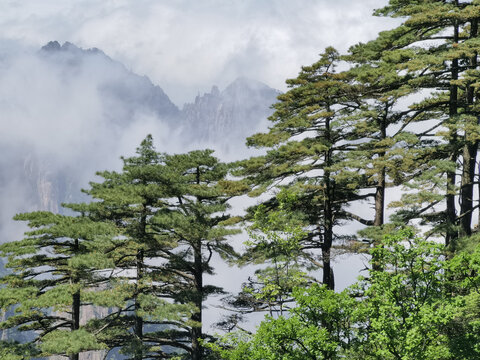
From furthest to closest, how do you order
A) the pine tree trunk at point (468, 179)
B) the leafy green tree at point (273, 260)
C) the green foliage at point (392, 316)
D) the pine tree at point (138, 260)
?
the pine tree at point (138, 260), the pine tree trunk at point (468, 179), the leafy green tree at point (273, 260), the green foliage at point (392, 316)

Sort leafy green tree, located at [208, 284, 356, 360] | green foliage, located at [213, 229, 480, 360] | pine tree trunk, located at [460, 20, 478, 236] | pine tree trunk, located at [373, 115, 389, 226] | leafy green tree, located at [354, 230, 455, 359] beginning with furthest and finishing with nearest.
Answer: pine tree trunk, located at [373, 115, 389, 226] → pine tree trunk, located at [460, 20, 478, 236] → leafy green tree, located at [208, 284, 356, 360] → green foliage, located at [213, 229, 480, 360] → leafy green tree, located at [354, 230, 455, 359]

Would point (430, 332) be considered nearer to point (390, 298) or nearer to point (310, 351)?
point (390, 298)

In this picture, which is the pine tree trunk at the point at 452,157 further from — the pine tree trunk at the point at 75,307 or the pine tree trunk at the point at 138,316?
the pine tree trunk at the point at 75,307

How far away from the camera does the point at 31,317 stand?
18.3 metres

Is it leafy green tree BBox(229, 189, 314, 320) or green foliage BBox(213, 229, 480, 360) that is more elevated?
leafy green tree BBox(229, 189, 314, 320)

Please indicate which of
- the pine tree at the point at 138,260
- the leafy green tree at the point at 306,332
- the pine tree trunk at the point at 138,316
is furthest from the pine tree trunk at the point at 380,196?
the pine tree trunk at the point at 138,316

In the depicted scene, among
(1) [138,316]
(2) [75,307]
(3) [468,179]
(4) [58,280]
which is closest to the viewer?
(3) [468,179]

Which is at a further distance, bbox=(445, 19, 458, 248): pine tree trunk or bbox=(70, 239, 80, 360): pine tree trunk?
bbox=(70, 239, 80, 360): pine tree trunk

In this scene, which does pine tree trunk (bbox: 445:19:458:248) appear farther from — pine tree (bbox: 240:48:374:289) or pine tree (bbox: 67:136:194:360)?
pine tree (bbox: 67:136:194:360)

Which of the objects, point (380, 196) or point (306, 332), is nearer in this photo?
point (306, 332)

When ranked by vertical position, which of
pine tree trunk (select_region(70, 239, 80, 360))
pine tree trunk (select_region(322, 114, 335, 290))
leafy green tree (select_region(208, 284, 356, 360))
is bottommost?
leafy green tree (select_region(208, 284, 356, 360))

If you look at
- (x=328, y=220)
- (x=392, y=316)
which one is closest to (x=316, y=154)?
(x=328, y=220)

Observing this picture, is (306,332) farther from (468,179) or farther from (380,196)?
(468,179)

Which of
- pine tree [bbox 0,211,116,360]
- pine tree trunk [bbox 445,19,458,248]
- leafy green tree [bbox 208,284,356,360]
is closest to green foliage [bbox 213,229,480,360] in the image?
leafy green tree [bbox 208,284,356,360]
